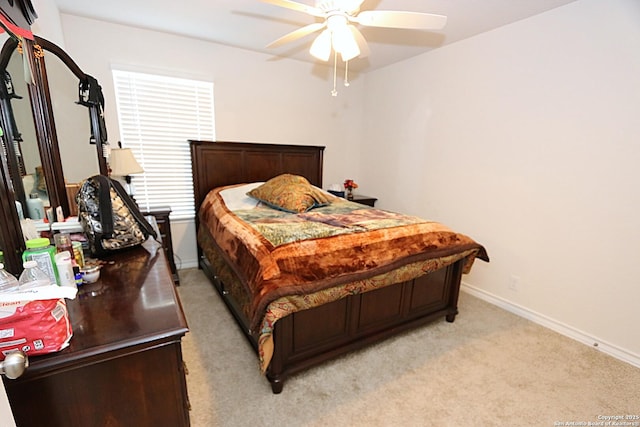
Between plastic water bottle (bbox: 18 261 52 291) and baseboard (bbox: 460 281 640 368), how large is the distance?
317cm

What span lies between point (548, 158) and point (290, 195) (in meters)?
2.20

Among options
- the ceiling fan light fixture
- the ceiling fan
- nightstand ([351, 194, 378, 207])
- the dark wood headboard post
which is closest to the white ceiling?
the ceiling fan light fixture

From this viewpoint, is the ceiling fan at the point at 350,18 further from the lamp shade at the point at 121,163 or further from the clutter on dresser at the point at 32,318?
the lamp shade at the point at 121,163

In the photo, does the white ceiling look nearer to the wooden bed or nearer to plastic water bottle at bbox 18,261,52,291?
the wooden bed

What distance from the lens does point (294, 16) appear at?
2.38 m

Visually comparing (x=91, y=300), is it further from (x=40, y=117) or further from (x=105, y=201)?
(x=40, y=117)

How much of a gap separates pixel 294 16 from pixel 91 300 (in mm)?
2474

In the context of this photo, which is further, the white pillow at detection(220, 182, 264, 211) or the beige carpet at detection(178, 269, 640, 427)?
the white pillow at detection(220, 182, 264, 211)

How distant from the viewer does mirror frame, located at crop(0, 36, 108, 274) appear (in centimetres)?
92

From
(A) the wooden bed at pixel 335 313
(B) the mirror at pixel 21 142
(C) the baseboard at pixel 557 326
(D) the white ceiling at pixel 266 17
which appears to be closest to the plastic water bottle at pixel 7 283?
(B) the mirror at pixel 21 142

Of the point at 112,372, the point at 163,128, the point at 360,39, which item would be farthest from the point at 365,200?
the point at 112,372

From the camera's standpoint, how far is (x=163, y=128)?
296 cm

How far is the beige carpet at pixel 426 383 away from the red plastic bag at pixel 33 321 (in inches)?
41.9

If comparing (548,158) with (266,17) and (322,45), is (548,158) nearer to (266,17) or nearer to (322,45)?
(322,45)
